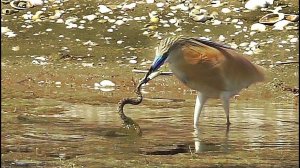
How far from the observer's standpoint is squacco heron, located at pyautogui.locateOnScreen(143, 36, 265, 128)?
7.38 m

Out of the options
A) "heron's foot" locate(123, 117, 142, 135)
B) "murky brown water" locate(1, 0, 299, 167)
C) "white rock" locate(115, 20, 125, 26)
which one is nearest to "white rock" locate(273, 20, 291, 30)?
"murky brown water" locate(1, 0, 299, 167)

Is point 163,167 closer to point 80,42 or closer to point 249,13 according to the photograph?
point 80,42

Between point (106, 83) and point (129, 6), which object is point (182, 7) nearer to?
point (129, 6)

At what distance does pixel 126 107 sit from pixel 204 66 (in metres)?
2.14

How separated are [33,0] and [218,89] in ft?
36.0

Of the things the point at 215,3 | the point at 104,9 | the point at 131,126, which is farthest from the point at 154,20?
the point at 131,126

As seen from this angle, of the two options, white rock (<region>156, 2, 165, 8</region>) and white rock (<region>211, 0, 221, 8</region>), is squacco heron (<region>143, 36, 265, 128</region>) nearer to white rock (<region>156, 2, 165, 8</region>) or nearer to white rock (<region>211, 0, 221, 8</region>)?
white rock (<region>211, 0, 221, 8</region>)

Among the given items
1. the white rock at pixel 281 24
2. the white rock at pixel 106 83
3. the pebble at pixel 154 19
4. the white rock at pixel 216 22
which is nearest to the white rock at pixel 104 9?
the pebble at pixel 154 19

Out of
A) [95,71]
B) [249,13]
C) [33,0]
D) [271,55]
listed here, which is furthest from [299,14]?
[33,0]

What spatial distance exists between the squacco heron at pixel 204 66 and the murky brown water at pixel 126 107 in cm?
39

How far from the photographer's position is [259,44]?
14578mm

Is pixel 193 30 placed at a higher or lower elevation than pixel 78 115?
lower

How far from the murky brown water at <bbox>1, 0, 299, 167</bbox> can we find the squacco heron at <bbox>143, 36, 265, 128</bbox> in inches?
15.3

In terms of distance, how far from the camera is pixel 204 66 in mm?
7625
